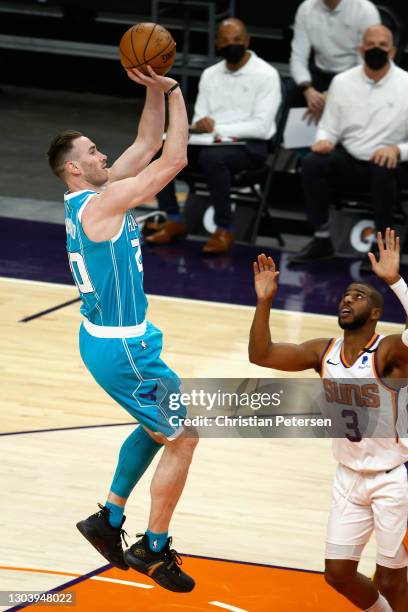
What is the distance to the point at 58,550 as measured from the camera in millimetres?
5680

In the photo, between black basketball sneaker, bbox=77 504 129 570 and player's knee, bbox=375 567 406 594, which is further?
black basketball sneaker, bbox=77 504 129 570

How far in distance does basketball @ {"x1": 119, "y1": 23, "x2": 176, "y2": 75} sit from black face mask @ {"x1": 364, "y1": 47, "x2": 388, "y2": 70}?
197 inches

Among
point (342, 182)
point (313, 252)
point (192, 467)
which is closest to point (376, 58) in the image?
point (342, 182)

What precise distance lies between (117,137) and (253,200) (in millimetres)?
3762

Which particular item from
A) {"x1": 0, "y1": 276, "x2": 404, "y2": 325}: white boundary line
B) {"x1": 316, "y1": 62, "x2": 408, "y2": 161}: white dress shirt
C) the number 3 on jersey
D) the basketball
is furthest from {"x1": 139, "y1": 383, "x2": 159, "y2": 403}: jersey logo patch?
{"x1": 316, "y1": 62, "x2": 408, "y2": 161}: white dress shirt

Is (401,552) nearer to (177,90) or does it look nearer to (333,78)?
(177,90)

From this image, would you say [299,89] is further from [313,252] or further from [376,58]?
[313,252]

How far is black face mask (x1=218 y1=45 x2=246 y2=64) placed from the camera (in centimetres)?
1085

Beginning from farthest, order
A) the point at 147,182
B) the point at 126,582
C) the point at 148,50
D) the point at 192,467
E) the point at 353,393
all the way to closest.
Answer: the point at 192,467
the point at 126,582
the point at 148,50
the point at 147,182
the point at 353,393

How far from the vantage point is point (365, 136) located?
1030 cm

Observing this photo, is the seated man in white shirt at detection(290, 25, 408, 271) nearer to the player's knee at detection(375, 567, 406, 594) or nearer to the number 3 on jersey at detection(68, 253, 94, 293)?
the number 3 on jersey at detection(68, 253, 94, 293)

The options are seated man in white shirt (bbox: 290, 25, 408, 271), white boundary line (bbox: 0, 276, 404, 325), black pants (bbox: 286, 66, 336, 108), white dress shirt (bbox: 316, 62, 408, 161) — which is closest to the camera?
white boundary line (bbox: 0, 276, 404, 325)

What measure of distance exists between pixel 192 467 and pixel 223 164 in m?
4.45

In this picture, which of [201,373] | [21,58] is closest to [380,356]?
[201,373]
